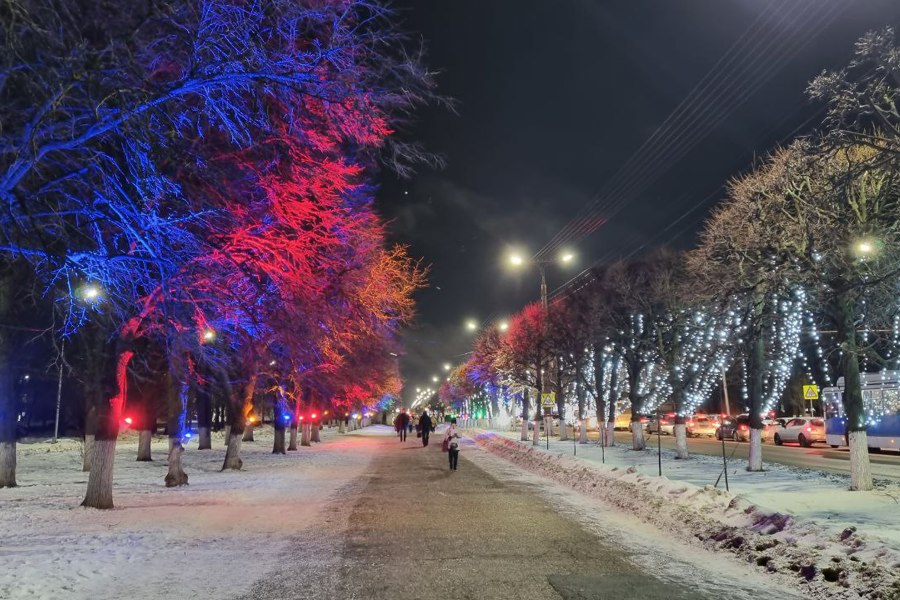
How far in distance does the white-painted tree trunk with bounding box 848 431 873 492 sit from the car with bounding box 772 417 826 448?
2473 centimetres

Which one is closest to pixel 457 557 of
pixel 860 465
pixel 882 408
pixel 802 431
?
pixel 860 465

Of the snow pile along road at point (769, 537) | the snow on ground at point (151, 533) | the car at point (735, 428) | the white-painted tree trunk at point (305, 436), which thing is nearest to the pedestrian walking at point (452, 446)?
the snow on ground at point (151, 533)

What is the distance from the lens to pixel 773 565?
25.1ft

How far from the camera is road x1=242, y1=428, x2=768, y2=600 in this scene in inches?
262

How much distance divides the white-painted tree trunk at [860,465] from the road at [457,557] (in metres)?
6.52

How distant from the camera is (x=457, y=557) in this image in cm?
815

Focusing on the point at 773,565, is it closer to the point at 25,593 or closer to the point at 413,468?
the point at 25,593

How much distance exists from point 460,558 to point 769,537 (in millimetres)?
4099

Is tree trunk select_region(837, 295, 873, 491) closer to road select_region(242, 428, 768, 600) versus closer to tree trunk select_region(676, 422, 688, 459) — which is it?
road select_region(242, 428, 768, 600)

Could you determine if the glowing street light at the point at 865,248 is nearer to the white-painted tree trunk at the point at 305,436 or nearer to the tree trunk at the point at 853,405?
the tree trunk at the point at 853,405

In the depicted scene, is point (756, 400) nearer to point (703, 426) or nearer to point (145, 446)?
point (145, 446)

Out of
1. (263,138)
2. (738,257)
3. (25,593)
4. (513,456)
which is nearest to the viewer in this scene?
Answer: (25,593)

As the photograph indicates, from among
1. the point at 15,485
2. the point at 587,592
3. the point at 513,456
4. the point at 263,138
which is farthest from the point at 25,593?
the point at 513,456

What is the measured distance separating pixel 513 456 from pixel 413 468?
7368 mm
